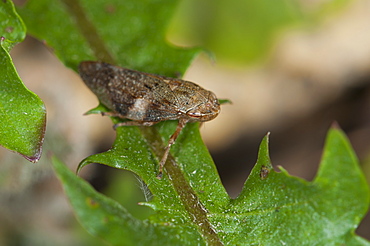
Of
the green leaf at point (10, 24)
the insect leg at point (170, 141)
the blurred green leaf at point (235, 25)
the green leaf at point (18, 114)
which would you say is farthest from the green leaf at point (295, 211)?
the blurred green leaf at point (235, 25)

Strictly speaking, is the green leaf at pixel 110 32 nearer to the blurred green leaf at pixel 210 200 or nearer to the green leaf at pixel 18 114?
the blurred green leaf at pixel 210 200

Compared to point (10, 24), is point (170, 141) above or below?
below

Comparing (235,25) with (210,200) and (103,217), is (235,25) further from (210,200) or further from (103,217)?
(103,217)

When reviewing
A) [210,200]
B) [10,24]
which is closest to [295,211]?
[210,200]

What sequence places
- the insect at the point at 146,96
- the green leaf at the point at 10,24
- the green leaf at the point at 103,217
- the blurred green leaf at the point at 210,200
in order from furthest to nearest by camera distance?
the insect at the point at 146,96 < the green leaf at the point at 10,24 < the blurred green leaf at the point at 210,200 < the green leaf at the point at 103,217

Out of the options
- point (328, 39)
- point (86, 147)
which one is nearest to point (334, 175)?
point (86, 147)

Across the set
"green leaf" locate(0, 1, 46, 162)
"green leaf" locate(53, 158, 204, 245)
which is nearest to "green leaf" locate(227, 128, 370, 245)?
"green leaf" locate(53, 158, 204, 245)
